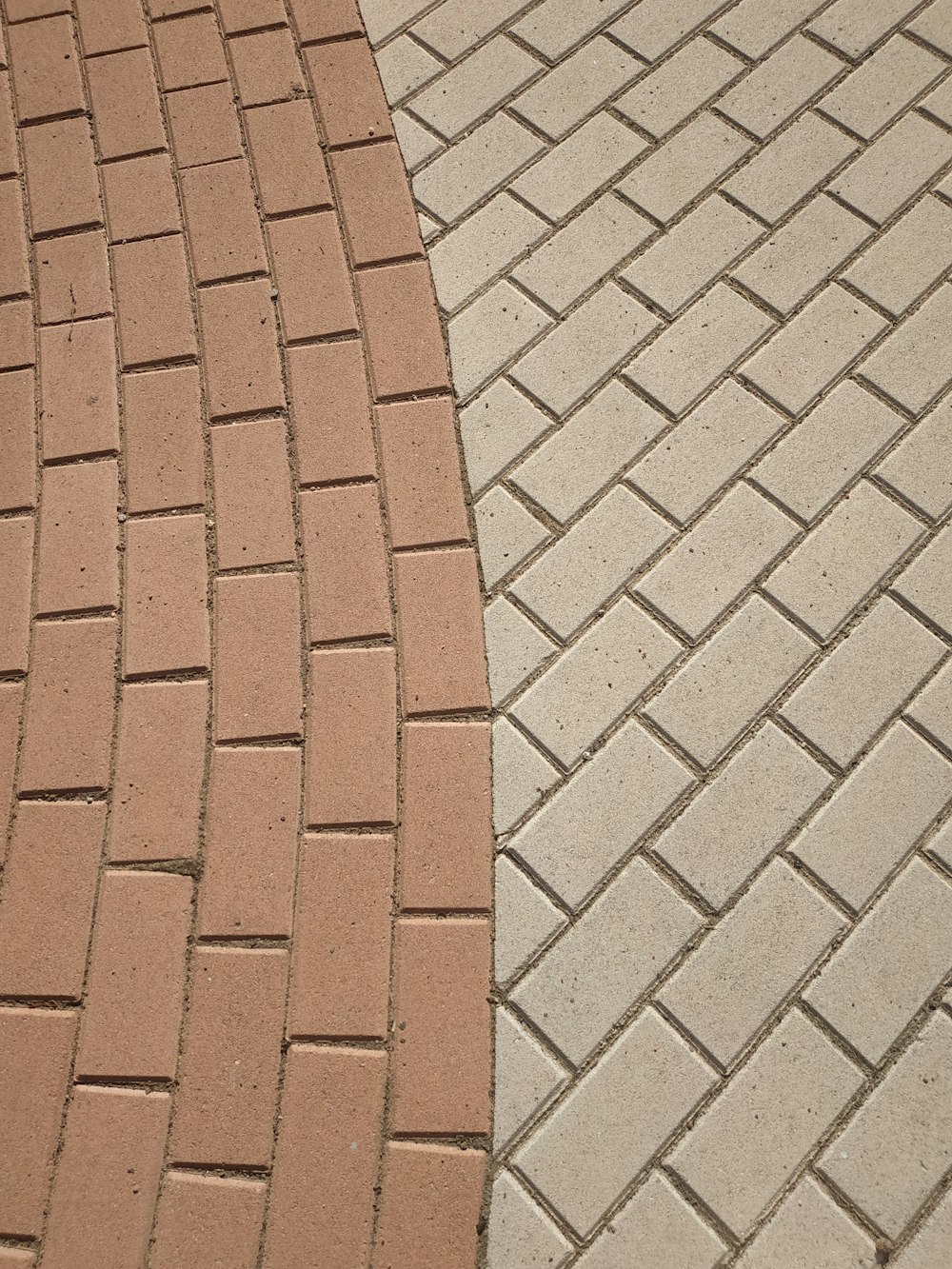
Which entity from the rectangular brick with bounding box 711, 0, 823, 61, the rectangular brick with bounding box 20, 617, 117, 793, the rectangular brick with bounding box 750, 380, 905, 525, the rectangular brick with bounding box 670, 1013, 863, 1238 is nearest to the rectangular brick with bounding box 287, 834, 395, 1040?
the rectangular brick with bounding box 20, 617, 117, 793

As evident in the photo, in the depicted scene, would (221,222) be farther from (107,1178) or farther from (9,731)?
(107,1178)

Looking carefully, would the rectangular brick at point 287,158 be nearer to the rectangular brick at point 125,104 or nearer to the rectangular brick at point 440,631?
the rectangular brick at point 125,104

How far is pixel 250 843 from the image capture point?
202 cm

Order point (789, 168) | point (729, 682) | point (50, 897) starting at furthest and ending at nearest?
point (789, 168) < point (729, 682) < point (50, 897)

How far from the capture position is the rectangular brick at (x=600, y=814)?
1983 millimetres

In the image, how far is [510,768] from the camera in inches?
81.0

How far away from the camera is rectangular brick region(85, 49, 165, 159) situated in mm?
2664

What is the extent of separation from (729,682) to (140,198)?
5.61 feet

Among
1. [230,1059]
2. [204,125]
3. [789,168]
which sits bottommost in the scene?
[230,1059]

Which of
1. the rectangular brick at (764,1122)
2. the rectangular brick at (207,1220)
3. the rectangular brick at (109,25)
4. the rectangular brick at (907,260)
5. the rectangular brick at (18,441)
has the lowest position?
the rectangular brick at (207,1220)

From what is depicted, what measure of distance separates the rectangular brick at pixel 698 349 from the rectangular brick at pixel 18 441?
124 cm

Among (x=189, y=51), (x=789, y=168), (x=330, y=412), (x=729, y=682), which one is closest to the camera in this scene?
(x=729, y=682)

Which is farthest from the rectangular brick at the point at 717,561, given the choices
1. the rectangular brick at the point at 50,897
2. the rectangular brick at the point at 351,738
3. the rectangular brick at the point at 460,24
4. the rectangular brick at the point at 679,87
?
the rectangular brick at the point at 460,24

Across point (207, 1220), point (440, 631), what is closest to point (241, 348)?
point (440, 631)
